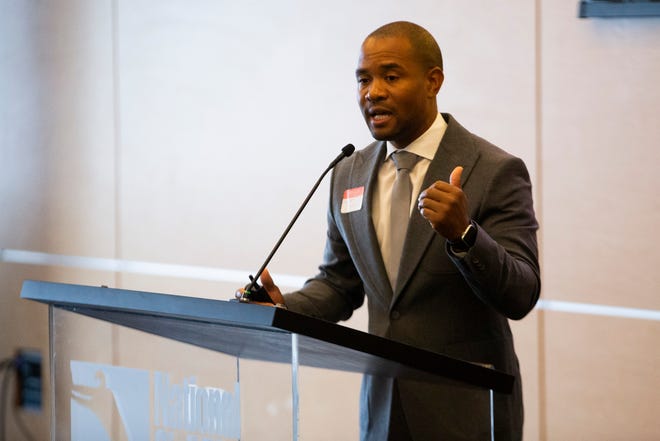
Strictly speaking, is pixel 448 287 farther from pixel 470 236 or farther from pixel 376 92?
pixel 376 92

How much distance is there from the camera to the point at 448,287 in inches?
89.8

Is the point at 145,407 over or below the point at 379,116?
below

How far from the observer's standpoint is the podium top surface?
1546 mm

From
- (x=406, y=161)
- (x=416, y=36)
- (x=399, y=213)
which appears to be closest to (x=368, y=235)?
(x=399, y=213)

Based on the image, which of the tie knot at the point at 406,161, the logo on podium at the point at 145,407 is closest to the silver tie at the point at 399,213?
the tie knot at the point at 406,161

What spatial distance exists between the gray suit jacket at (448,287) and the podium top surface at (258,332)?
20 cm

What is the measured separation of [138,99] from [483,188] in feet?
9.40

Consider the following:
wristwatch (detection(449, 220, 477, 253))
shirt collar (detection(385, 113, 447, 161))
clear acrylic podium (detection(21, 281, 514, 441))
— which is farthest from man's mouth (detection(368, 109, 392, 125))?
clear acrylic podium (detection(21, 281, 514, 441))

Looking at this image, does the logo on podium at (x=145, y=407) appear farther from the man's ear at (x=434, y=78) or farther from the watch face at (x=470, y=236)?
the man's ear at (x=434, y=78)

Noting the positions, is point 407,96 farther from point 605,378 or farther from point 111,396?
point 605,378

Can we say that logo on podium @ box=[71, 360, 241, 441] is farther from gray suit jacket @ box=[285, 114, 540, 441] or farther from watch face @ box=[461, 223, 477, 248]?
watch face @ box=[461, 223, 477, 248]

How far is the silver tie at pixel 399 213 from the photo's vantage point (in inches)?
92.3

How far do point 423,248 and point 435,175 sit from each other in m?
0.18

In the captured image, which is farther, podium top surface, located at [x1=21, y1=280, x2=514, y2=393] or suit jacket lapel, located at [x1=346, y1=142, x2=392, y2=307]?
suit jacket lapel, located at [x1=346, y1=142, x2=392, y2=307]
